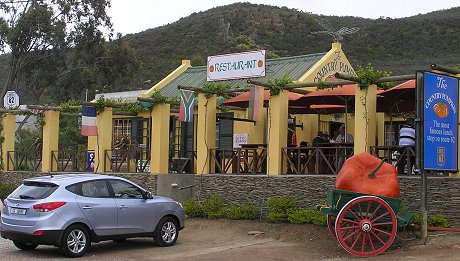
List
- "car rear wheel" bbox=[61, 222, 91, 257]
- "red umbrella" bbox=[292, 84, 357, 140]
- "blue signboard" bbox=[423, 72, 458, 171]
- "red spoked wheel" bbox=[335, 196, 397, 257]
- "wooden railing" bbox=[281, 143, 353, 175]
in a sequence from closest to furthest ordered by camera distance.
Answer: "red spoked wheel" bbox=[335, 196, 397, 257], "car rear wheel" bbox=[61, 222, 91, 257], "blue signboard" bbox=[423, 72, 458, 171], "wooden railing" bbox=[281, 143, 353, 175], "red umbrella" bbox=[292, 84, 357, 140]

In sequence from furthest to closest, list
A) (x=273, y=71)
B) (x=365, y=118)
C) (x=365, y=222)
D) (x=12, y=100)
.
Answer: (x=12, y=100) → (x=273, y=71) → (x=365, y=118) → (x=365, y=222)

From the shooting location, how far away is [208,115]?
728 inches

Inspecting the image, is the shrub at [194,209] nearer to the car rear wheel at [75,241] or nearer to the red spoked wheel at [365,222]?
the car rear wheel at [75,241]

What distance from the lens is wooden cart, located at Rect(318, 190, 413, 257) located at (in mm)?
11898

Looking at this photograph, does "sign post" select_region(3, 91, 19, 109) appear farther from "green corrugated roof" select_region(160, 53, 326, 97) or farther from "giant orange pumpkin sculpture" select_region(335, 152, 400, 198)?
"giant orange pumpkin sculpture" select_region(335, 152, 400, 198)

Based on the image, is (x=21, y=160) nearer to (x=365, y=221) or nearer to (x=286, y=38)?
(x=365, y=221)

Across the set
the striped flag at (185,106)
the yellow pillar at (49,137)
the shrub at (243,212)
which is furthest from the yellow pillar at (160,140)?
the yellow pillar at (49,137)

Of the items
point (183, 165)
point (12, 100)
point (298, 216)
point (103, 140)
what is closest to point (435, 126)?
point (298, 216)

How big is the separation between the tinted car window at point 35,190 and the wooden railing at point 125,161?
24.9ft

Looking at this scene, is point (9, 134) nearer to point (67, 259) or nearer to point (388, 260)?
point (67, 259)

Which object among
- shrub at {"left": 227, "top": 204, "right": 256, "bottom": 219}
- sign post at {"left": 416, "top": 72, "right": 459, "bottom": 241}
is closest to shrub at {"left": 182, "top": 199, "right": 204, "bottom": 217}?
shrub at {"left": 227, "top": 204, "right": 256, "bottom": 219}

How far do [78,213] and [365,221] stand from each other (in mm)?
5174

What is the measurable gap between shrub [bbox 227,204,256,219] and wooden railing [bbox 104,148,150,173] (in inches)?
187

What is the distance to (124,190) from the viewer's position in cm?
1357
